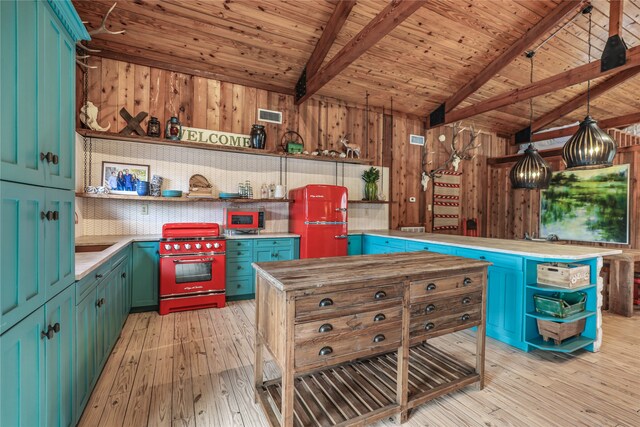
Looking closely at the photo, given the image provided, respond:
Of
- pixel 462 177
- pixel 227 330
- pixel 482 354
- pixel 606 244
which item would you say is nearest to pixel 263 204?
pixel 227 330

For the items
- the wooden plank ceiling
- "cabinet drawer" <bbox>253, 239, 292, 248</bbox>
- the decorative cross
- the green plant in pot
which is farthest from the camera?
the green plant in pot

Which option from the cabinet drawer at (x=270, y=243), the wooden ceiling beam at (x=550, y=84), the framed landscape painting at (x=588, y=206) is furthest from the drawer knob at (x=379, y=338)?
the framed landscape painting at (x=588, y=206)

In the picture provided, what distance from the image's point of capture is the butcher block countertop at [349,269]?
5.34 feet

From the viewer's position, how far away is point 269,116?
4.93 meters

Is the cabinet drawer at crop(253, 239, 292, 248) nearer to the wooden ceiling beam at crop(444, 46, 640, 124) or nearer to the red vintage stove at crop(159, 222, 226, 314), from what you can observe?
the red vintage stove at crop(159, 222, 226, 314)

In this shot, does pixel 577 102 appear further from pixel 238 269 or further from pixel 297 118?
pixel 238 269

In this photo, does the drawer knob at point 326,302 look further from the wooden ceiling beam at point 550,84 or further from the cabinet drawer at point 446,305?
the wooden ceiling beam at point 550,84

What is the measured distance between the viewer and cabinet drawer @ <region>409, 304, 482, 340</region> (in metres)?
1.92

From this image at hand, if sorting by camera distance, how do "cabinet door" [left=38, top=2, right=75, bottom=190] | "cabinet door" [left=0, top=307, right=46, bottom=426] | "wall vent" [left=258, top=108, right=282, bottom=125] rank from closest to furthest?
"cabinet door" [left=0, top=307, right=46, bottom=426], "cabinet door" [left=38, top=2, right=75, bottom=190], "wall vent" [left=258, top=108, right=282, bottom=125]

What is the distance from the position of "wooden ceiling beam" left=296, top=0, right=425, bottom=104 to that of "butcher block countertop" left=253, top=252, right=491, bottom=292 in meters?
2.47

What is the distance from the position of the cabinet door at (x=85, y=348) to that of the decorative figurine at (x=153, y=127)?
2.63 meters

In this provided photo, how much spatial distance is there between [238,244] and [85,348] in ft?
7.83

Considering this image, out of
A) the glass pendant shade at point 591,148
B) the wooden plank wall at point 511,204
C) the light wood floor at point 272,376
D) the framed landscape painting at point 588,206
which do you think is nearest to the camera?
the light wood floor at point 272,376

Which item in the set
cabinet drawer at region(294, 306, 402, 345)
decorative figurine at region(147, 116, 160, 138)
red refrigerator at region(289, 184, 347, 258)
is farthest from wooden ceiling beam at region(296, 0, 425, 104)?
cabinet drawer at region(294, 306, 402, 345)
